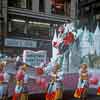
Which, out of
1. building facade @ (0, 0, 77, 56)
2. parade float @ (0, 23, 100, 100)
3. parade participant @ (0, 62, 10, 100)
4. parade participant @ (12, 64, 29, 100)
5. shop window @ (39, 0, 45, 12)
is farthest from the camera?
parade participant @ (0, 62, 10, 100)

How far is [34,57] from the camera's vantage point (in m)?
7.47

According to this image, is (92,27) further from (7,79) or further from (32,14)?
(7,79)

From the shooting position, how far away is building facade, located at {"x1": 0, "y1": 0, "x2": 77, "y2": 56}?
7.25m

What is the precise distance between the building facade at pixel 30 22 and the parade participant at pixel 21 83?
1.29 feet

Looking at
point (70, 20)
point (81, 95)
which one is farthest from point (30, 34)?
point (81, 95)

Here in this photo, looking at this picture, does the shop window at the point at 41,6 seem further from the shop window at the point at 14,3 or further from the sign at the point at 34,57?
the sign at the point at 34,57

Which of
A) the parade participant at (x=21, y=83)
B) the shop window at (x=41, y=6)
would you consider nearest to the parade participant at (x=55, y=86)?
the parade participant at (x=21, y=83)

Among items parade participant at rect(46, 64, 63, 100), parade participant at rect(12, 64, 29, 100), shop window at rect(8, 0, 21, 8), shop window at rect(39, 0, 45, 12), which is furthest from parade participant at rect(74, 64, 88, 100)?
shop window at rect(8, 0, 21, 8)

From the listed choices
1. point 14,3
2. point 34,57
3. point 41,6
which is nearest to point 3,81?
point 34,57

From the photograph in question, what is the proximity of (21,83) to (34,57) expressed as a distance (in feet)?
1.86

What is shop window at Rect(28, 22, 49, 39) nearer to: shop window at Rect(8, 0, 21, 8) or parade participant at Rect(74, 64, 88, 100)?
shop window at Rect(8, 0, 21, 8)

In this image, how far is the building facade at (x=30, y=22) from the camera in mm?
7254

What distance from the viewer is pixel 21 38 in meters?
7.18

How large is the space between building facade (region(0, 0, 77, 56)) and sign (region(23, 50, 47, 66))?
100mm
